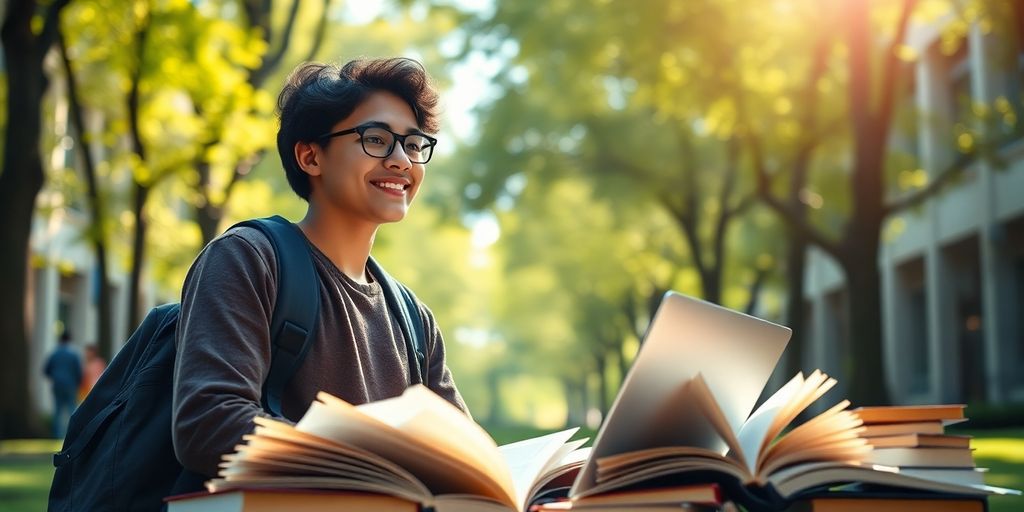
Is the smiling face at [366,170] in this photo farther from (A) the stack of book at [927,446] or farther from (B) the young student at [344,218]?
(A) the stack of book at [927,446]

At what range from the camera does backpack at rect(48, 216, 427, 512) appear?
98.8 inches

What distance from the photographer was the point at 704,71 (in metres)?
18.7

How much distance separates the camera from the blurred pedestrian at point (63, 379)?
718 inches

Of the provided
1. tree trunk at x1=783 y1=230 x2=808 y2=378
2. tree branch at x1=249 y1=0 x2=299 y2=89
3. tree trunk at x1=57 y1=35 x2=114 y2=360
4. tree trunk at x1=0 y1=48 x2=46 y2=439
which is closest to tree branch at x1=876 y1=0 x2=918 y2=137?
tree trunk at x1=783 y1=230 x2=808 y2=378

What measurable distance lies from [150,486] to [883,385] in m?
14.0

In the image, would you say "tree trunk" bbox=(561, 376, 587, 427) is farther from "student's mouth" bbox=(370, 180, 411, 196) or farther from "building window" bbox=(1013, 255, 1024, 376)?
"student's mouth" bbox=(370, 180, 411, 196)

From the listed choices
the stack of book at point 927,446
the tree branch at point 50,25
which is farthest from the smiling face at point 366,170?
the tree branch at point 50,25

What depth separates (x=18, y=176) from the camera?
14031mm

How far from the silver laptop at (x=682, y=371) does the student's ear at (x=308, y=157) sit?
3.69 ft

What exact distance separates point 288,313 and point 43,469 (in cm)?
864

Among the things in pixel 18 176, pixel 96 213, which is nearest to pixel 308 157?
pixel 18 176

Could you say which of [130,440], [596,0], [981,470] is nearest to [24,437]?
[596,0]

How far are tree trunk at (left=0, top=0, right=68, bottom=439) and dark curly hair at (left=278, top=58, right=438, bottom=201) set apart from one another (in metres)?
11.5

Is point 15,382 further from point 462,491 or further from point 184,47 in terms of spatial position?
point 462,491
